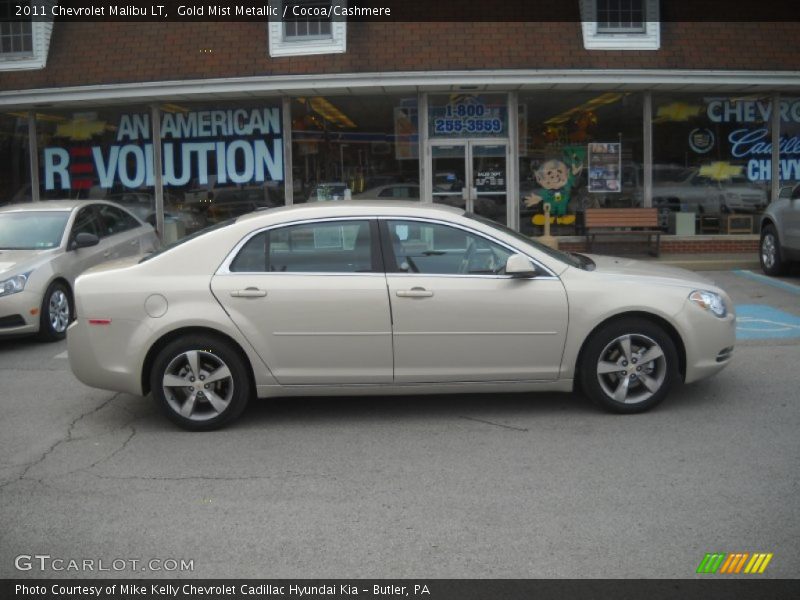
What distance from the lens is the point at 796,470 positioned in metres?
5.25

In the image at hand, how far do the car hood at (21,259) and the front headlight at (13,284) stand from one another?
2.6 inches

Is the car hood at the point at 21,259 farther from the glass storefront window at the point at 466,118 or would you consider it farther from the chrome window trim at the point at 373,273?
the glass storefront window at the point at 466,118

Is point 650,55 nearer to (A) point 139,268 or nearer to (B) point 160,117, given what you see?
(B) point 160,117

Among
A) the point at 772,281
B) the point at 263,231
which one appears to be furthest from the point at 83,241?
the point at 772,281

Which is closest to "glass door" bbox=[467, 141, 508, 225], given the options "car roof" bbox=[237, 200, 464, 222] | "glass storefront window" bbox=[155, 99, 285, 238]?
"glass storefront window" bbox=[155, 99, 285, 238]

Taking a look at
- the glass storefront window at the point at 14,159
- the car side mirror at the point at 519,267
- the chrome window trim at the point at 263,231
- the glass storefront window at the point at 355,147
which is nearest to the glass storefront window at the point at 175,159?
the glass storefront window at the point at 14,159

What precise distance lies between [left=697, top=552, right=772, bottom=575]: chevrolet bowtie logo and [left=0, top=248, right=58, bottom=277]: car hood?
24.9ft

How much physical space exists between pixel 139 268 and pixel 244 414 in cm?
133

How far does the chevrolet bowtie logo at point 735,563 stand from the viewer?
4.04 m

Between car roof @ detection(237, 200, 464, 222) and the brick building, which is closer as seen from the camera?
car roof @ detection(237, 200, 464, 222)

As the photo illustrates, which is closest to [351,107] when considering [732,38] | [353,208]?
[732,38]

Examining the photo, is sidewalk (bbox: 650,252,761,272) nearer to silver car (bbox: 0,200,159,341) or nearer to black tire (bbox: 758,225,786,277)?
black tire (bbox: 758,225,786,277)

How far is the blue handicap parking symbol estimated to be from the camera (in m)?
9.15

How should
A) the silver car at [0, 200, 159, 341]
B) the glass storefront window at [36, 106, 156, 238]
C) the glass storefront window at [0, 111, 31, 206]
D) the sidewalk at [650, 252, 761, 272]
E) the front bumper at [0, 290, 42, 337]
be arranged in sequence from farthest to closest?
the glass storefront window at [0, 111, 31, 206] → the glass storefront window at [36, 106, 156, 238] → the sidewalk at [650, 252, 761, 272] → the silver car at [0, 200, 159, 341] → the front bumper at [0, 290, 42, 337]
